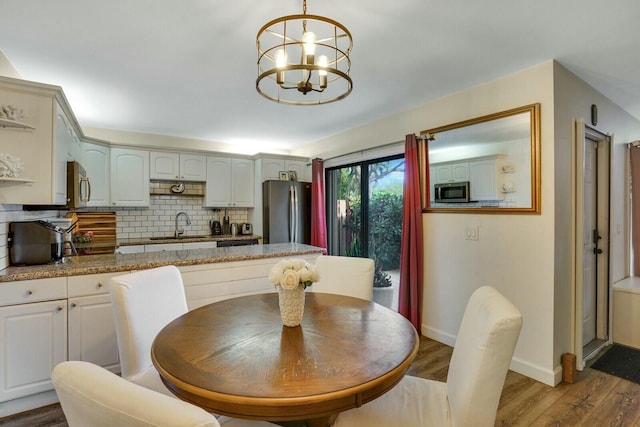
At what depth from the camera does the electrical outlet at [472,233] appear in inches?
114

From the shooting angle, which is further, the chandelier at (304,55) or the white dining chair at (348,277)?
the white dining chair at (348,277)

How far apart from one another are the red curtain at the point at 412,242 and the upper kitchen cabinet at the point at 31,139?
310 cm

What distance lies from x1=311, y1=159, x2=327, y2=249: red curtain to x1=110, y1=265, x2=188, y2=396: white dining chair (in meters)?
3.14

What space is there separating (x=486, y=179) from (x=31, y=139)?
3.59m

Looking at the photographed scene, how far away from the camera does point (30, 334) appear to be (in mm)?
2043

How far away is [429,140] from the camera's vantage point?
328cm

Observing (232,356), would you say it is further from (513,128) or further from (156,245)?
(156,245)

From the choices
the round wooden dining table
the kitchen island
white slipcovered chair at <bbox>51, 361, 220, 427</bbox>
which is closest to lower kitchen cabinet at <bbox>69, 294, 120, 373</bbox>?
the kitchen island

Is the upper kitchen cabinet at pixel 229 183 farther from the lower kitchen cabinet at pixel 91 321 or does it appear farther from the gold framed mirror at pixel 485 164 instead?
the gold framed mirror at pixel 485 164

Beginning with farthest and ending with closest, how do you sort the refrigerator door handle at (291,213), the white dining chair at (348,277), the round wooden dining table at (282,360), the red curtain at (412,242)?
the refrigerator door handle at (291,213)
the red curtain at (412,242)
the white dining chair at (348,277)
the round wooden dining table at (282,360)

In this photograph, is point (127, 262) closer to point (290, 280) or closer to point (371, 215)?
point (290, 280)

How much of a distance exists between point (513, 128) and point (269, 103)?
2.35 m

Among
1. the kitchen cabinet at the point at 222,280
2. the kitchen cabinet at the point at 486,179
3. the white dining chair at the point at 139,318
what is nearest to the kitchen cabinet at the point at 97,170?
the kitchen cabinet at the point at 222,280

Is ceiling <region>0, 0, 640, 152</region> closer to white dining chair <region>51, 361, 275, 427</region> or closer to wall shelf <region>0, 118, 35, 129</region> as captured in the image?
wall shelf <region>0, 118, 35, 129</region>
